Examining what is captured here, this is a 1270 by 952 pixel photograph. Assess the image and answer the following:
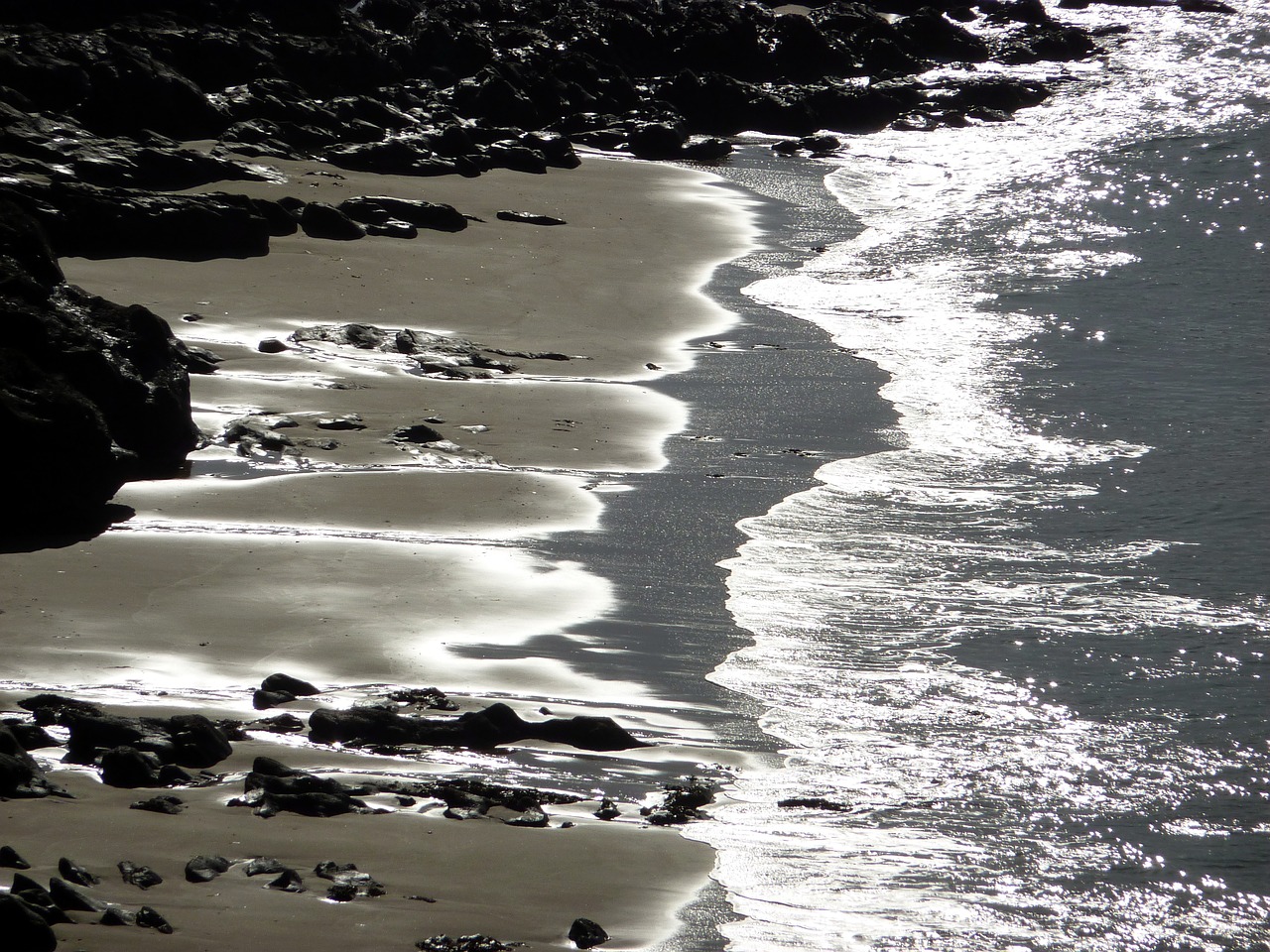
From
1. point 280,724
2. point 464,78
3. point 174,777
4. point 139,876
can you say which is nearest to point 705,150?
point 464,78

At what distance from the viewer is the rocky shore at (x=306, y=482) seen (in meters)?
5.40

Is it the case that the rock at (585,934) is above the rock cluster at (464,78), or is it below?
below

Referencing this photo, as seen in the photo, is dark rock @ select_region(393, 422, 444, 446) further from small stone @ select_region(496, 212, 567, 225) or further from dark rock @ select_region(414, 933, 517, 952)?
small stone @ select_region(496, 212, 567, 225)

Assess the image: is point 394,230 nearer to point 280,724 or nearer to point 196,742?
point 280,724

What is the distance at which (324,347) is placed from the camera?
539 inches

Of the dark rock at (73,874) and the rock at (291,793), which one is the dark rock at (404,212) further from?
the dark rock at (73,874)

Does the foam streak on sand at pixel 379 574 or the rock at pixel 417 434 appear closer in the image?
the foam streak on sand at pixel 379 574

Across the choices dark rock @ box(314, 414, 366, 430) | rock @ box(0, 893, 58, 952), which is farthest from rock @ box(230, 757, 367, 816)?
dark rock @ box(314, 414, 366, 430)

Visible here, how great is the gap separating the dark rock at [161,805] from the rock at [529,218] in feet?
51.1

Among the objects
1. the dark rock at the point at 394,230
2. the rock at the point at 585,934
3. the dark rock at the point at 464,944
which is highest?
the dark rock at the point at 394,230

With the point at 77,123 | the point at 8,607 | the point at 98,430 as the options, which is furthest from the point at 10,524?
the point at 77,123

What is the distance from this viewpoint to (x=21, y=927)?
4188mm

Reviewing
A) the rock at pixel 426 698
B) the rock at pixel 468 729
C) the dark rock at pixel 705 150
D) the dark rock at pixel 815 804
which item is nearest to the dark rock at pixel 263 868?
the rock at pixel 468 729

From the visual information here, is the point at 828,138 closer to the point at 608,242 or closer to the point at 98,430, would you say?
the point at 608,242
